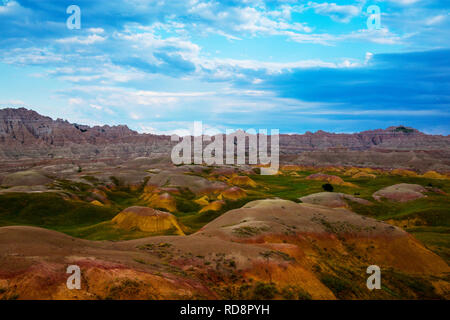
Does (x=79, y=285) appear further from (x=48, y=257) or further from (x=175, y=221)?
(x=175, y=221)

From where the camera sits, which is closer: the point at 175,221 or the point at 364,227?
the point at 364,227

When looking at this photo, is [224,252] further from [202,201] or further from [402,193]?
[402,193]

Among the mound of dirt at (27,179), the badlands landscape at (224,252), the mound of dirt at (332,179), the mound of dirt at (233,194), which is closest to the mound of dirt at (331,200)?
the badlands landscape at (224,252)

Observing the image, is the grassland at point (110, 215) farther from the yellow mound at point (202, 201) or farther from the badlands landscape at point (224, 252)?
the yellow mound at point (202, 201)

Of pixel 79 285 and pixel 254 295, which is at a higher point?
pixel 79 285
